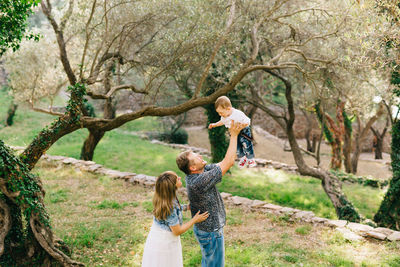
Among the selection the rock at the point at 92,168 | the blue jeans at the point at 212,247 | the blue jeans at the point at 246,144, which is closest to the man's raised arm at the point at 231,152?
the blue jeans at the point at 246,144

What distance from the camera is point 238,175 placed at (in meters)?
14.1

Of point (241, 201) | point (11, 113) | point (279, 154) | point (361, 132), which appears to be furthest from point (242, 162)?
point (11, 113)

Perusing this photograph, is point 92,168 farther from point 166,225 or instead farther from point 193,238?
point 166,225

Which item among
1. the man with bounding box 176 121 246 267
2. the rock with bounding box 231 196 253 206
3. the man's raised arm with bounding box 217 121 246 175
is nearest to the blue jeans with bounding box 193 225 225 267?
the man with bounding box 176 121 246 267

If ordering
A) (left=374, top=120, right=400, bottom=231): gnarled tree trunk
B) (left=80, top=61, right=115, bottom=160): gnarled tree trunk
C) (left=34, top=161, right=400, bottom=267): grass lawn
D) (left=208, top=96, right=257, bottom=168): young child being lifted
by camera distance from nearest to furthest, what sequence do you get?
(left=208, top=96, right=257, bottom=168): young child being lifted
(left=34, top=161, right=400, bottom=267): grass lawn
(left=374, top=120, right=400, bottom=231): gnarled tree trunk
(left=80, top=61, right=115, bottom=160): gnarled tree trunk

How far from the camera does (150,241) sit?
3852 millimetres

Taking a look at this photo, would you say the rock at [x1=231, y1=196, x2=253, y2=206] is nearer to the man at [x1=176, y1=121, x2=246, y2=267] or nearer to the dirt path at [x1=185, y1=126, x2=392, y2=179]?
the man at [x1=176, y1=121, x2=246, y2=267]

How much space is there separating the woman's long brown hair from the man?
0.21 m

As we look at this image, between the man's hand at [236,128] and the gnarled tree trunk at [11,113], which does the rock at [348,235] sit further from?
the gnarled tree trunk at [11,113]

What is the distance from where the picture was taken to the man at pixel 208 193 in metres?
3.64

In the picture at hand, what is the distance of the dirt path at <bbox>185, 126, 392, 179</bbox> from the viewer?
20586 millimetres

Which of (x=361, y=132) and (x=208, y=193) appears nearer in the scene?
(x=208, y=193)

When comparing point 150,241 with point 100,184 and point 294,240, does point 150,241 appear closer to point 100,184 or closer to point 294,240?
point 294,240

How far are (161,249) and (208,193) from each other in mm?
854
